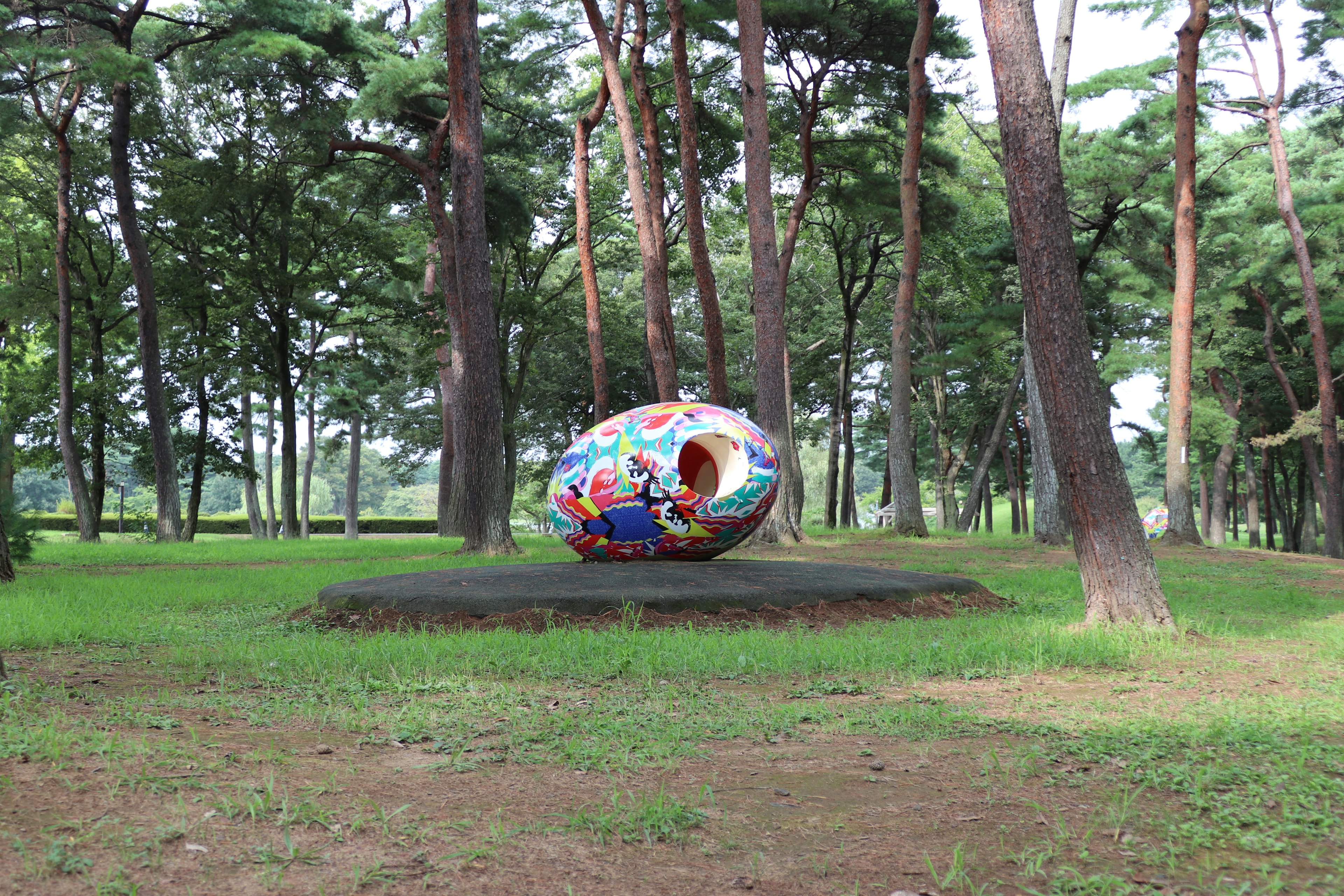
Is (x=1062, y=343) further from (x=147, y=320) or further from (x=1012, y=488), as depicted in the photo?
(x=1012, y=488)

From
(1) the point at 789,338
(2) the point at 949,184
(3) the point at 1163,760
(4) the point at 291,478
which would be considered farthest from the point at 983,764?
(1) the point at 789,338

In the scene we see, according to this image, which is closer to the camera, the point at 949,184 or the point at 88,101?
the point at 88,101

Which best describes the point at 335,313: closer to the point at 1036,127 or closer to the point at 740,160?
the point at 740,160

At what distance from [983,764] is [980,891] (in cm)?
131

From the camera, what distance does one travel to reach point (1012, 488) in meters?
40.2

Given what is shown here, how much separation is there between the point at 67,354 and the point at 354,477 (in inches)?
594

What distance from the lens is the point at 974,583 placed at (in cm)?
968

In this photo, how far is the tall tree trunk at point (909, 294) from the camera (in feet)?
62.4

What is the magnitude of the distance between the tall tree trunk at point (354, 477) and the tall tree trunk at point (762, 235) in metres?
24.1

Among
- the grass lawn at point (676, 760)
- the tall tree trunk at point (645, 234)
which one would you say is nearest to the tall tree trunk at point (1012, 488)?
the tall tree trunk at point (645, 234)

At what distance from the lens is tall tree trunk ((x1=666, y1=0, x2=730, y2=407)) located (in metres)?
16.9

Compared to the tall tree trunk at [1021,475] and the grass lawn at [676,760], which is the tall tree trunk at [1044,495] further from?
the tall tree trunk at [1021,475]

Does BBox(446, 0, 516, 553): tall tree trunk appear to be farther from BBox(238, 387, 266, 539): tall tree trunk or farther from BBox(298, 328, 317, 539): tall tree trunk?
BBox(298, 328, 317, 539): tall tree trunk

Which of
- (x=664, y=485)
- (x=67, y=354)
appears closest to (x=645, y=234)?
(x=664, y=485)
